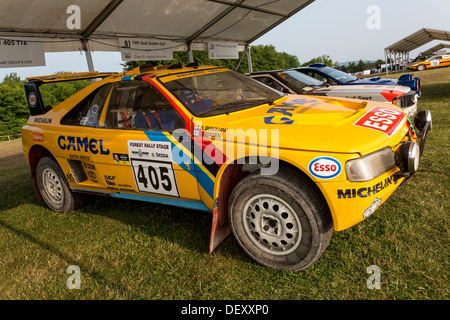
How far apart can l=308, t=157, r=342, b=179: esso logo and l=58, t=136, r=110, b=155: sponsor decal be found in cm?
211

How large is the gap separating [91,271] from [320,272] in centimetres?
194

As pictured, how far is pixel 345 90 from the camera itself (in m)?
5.88

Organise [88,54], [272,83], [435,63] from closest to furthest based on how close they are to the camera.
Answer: [272,83] → [88,54] → [435,63]

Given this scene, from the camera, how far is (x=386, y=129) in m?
2.43

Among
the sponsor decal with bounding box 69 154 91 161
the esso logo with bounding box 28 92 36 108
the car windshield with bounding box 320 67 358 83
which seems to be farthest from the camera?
the car windshield with bounding box 320 67 358 83

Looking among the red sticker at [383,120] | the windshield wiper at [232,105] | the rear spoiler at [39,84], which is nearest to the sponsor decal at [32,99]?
the rear spoiler at [39,84]

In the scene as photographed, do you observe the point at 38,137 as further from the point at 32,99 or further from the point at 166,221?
the point at 166,221

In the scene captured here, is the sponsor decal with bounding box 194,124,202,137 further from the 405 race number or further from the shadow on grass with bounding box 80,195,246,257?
the shadow on grass with bounding box 80,195,246,257

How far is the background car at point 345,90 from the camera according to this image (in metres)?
5.47

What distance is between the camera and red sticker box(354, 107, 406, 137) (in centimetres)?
242

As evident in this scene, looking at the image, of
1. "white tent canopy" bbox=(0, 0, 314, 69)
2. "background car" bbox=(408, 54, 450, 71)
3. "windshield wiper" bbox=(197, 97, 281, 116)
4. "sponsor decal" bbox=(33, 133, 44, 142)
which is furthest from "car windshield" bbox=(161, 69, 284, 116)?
"background car" bbox=(408, 54, 450, 71)

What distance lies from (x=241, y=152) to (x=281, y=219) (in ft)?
1.91

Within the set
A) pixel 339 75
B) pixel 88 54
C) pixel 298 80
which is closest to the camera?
pixel 298 80

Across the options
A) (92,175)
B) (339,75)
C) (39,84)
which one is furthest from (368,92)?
(39,84)
